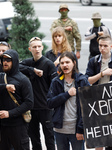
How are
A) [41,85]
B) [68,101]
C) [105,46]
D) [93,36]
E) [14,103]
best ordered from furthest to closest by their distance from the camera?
[93,36], [41,85], [105,46], [14,103], [68,101]

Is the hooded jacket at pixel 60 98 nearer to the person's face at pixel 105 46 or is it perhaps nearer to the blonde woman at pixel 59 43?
the person's face at pixel 105 46

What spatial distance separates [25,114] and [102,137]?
1114 mm

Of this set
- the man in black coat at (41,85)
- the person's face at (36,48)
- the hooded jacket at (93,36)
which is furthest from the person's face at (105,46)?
the hooded jacket at (93,36)

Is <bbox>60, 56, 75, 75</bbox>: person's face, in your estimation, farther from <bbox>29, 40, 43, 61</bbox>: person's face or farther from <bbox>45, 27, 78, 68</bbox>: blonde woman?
<bbox>45, 27, 78, 68</bbox>: blonde woman

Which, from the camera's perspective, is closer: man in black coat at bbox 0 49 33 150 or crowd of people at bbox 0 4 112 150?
crowd of people at bbox 0 4 112 150

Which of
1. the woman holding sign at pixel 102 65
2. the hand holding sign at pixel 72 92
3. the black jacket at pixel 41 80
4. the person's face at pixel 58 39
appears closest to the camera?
the hand holding sign at pixel 72 92

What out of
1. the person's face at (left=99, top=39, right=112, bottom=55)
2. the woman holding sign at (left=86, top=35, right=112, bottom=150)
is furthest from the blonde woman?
the person's face at (left=99, top=39, right=112, bottom=55)

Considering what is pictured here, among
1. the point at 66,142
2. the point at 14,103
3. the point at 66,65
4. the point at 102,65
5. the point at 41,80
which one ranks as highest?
the point at 66,65

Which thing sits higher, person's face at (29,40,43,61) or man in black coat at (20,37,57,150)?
person's face at (29,40,43,61)

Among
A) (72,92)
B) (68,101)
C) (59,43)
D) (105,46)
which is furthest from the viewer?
(59,43)

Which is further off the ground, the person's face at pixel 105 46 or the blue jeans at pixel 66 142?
the person's face at pixel 105 46

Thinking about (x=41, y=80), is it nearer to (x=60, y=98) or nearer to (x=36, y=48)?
(x=36, y=48)

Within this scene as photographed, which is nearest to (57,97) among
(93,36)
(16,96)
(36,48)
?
(16,96)

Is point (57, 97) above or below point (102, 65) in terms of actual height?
A: below
